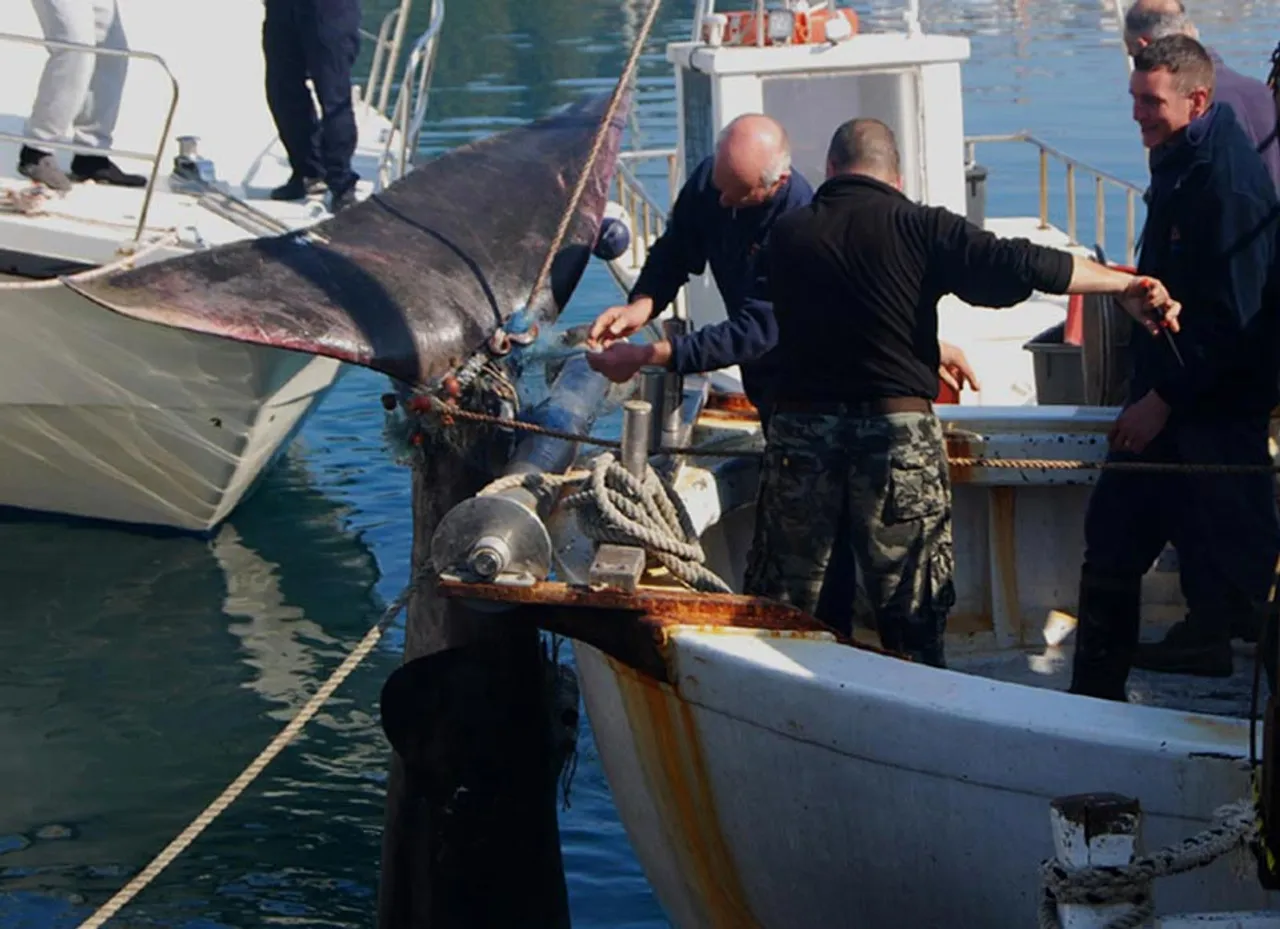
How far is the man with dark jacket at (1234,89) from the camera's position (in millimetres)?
5723

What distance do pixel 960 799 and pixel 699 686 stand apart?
651mm

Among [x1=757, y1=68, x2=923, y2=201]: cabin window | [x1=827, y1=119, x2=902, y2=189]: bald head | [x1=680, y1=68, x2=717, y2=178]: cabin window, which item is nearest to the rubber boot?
[x1=827, y1=119, x2=902, y2=189]: bald head

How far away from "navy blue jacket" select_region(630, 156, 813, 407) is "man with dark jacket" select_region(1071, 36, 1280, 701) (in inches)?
39.4

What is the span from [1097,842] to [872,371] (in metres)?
1.66

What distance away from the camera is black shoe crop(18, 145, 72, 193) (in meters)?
8.44

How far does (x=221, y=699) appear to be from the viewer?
750cm

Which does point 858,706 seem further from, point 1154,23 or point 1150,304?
point 1154,23

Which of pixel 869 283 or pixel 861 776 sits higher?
pixel 869 283

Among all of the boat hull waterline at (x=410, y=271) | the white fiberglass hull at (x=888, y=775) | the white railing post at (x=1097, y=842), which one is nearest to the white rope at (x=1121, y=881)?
the white railing post at (x=1097, y=842)

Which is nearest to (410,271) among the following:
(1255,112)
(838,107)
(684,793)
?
(684,793)

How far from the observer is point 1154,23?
5742 mm

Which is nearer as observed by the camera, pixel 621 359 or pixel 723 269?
pixel 621 359

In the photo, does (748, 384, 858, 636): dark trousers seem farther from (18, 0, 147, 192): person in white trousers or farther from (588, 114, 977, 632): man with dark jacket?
(18, 0, 147, 192): person in white trousers

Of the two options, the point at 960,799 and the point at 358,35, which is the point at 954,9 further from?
the point at 960,799
